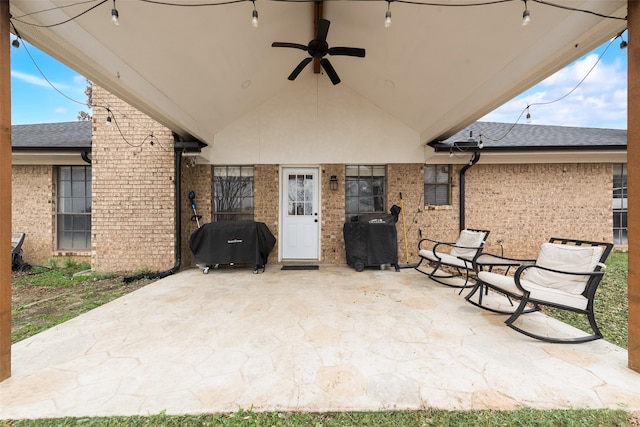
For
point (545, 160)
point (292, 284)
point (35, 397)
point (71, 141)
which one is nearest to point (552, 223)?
point (545, 160)

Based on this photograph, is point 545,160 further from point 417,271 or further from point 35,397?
Answer: point 35,397

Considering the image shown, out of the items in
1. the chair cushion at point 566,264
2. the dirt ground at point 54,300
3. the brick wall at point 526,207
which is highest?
the brick wall at point 526,207

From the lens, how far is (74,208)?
247 inches

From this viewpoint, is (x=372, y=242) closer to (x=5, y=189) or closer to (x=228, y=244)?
(x=228, y=244)

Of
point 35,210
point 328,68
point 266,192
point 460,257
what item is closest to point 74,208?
point 35,210

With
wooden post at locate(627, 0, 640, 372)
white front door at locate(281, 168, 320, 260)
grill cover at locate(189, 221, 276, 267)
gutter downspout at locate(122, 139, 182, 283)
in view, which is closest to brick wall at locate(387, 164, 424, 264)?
white front door at locate(281, 168, 320, 260)

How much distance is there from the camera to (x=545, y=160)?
6.07m

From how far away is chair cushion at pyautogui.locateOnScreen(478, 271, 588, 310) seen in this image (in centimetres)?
249

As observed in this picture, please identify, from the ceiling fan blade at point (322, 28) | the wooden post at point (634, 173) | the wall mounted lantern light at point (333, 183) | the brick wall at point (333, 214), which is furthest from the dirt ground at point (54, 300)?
the wooden post at point (634, 173)

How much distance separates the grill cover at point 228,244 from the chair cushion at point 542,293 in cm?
406

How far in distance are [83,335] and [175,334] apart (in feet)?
3.18

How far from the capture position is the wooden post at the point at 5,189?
1949 millimetres

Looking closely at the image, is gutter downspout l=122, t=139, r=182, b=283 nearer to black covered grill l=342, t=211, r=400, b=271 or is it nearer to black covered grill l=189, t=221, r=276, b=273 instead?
black covered grill l=189, t=221, r=276, b=273

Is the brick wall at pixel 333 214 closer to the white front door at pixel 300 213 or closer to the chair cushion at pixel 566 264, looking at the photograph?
the white front door at pixel 300 213
